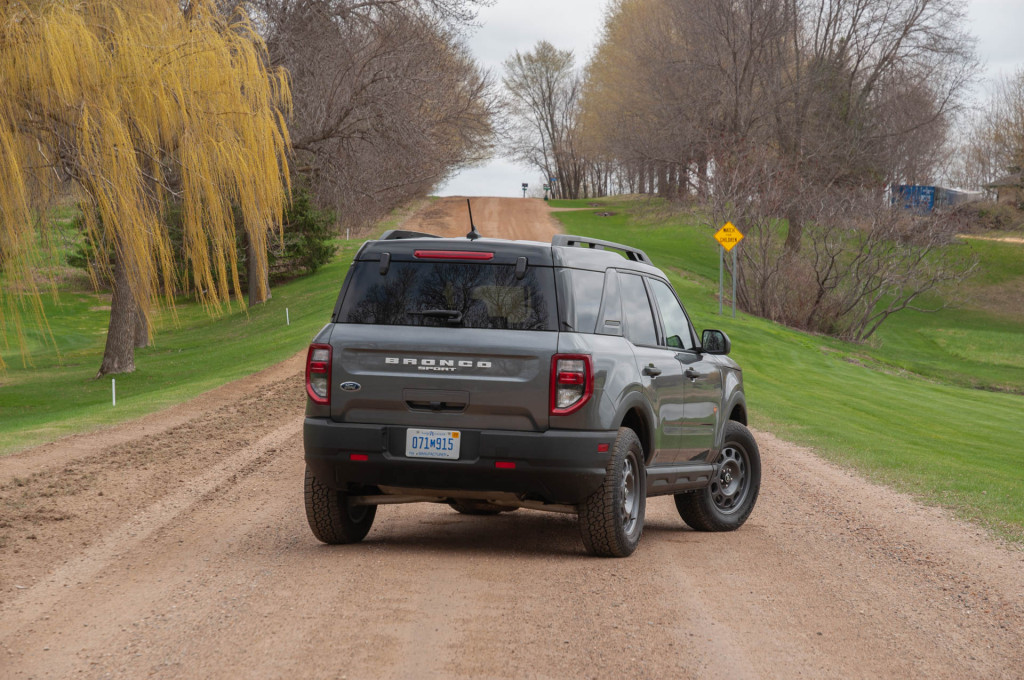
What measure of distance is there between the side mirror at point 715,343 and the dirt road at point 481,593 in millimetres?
1500

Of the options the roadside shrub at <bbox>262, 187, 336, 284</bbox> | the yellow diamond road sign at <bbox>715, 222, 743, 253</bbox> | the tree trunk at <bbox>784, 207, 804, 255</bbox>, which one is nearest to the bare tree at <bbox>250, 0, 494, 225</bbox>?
the yellow diamond road sign at <bbox>715, 222, 743, 253</bbox>

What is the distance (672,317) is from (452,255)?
7.66 ft

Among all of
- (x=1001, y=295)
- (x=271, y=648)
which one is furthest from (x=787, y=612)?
(x=1001, y=295)

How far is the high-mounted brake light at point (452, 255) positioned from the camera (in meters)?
7.30

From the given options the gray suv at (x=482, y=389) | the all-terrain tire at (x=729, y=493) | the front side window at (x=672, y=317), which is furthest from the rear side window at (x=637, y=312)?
the all-terrain tire at (x=729, y=493)

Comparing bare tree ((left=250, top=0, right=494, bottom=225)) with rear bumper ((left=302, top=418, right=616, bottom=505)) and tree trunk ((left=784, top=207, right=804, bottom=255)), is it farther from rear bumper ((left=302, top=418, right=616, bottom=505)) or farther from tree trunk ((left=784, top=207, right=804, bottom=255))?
rear bumper ((left=302, top=418, right=616, bottom=505))

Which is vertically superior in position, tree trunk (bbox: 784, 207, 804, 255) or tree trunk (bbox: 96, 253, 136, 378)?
tree trunk (bbox: 784, 207, 804, 255)

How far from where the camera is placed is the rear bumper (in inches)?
272

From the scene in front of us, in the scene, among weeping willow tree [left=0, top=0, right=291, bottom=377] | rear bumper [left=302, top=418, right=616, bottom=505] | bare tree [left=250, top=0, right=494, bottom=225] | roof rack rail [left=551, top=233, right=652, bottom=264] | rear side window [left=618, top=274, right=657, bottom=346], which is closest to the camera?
rear bumper [left=302, top=418, right=616, bottom=505]

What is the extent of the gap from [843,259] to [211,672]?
4496 cm

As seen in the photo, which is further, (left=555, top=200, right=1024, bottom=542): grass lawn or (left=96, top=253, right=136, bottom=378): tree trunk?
(left=96, top=253, right=136, bottom=378): tree trunk

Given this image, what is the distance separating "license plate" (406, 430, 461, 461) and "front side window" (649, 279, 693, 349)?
2.29 metres

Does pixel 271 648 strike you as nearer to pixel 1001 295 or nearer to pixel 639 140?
pixel 639 140

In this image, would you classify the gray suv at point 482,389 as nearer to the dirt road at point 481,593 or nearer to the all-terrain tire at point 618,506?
the all-terrain tire at point 618,506
